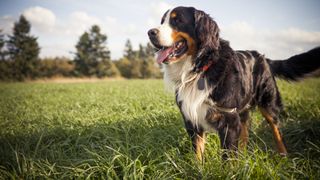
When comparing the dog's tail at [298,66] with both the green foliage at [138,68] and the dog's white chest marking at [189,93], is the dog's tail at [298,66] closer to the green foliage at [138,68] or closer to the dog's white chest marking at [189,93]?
the dog's white chest marking at [189,93]

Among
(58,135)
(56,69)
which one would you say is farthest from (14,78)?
(58,135)

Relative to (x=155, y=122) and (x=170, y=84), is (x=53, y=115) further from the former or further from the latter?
(x=170, y=84)

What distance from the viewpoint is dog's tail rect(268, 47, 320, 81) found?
3.24 m

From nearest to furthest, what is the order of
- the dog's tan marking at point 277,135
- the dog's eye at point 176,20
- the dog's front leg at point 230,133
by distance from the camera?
the dog's front leg at point 230,133, the dog's eye at point 176,20, the dog's tan marking at point 277,135

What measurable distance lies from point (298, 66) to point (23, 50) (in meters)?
35.2

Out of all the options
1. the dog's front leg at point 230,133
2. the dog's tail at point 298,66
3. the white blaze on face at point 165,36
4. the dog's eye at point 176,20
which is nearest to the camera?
the dog's front leg at point 230,133

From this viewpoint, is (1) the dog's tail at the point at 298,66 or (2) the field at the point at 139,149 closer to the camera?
(2) the field at the point at 139,149

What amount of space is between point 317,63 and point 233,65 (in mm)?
1662

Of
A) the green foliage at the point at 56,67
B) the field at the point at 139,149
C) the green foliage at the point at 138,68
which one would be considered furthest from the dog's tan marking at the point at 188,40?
the green foliage at the point at 138,68

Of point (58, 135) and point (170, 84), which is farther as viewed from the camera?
point (58, 135)

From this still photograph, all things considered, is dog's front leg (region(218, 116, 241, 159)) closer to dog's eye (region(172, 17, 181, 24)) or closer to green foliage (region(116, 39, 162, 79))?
dog's eye (region(172, 17, 181, 24))

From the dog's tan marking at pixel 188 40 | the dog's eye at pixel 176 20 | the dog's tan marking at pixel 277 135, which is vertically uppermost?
the dog's eye at pixel 176 20

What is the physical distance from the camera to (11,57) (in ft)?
98.8

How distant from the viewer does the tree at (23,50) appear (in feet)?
97.3
